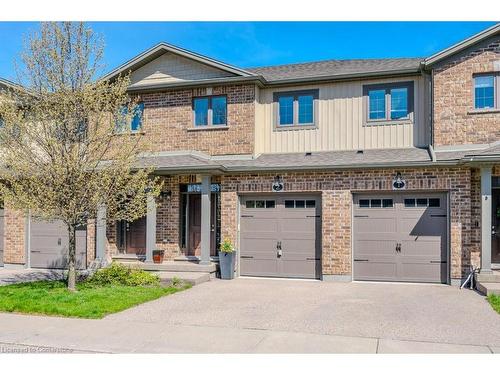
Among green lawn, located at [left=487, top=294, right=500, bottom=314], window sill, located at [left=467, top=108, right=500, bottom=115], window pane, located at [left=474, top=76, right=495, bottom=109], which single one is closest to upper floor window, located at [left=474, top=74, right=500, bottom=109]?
window pane, located at [left=474, top=76, right=495, bottom=109]

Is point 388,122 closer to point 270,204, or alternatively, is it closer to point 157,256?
point 270,204

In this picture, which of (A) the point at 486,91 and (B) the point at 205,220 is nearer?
(A) the point at 486,91

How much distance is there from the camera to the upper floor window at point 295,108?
14.2 metres

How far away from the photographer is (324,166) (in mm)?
12625

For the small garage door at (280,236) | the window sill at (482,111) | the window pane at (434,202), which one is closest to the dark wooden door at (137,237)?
the small garage door at (280,236)

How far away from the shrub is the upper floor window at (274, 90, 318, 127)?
5.99 metres

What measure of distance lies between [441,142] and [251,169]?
5149 millimetres

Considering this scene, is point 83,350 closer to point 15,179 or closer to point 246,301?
point 246,301

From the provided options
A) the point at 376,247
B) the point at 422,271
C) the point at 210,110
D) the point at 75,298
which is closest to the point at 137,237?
the point at 210,110

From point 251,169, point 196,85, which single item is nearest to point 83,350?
point 251,169

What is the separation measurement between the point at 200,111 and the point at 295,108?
9.79 ft

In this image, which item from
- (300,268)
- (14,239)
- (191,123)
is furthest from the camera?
(14,239)

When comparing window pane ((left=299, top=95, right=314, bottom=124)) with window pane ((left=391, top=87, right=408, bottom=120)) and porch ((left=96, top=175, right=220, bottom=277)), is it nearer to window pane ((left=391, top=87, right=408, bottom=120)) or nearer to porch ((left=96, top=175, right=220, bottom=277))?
window pane ((left=391, top=87, right=408, bottom=120))

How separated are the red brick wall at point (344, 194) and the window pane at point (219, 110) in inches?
79.3
